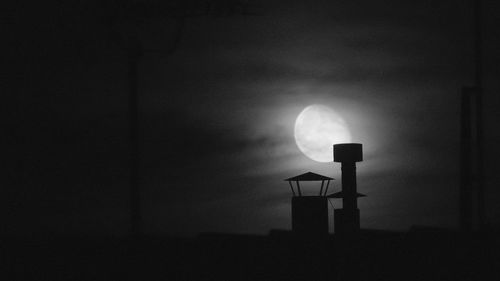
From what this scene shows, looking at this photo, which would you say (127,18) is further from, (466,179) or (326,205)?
(466,179)

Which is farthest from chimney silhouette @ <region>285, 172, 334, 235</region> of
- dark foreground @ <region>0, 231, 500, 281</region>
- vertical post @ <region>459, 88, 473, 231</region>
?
vertical post @ <region>459, 88, 473, 231</region>

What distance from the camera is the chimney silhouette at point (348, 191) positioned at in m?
30.5

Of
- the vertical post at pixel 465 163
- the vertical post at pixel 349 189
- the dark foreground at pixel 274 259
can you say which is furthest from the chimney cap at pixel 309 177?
the vertical post at pixel 465 163

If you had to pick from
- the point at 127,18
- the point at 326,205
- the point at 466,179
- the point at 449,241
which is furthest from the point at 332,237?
the point at 127,18

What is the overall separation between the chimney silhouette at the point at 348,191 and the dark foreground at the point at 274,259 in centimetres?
77

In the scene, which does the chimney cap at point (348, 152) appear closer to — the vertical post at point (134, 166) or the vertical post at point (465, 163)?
the vertical post at point (465, 163)

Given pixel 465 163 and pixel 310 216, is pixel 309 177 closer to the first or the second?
pixel 310 216

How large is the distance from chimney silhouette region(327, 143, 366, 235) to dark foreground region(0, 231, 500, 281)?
0.77 metres

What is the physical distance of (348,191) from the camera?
102 ft

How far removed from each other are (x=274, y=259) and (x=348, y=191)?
4.98 metres

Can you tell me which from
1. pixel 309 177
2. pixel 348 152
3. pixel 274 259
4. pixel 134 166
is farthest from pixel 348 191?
pixel 134 166

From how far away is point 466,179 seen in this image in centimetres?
3316

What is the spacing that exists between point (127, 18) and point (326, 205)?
13.9 meters

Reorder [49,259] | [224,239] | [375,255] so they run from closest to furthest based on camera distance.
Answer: [375,255]
[49,259]
[224,239]
